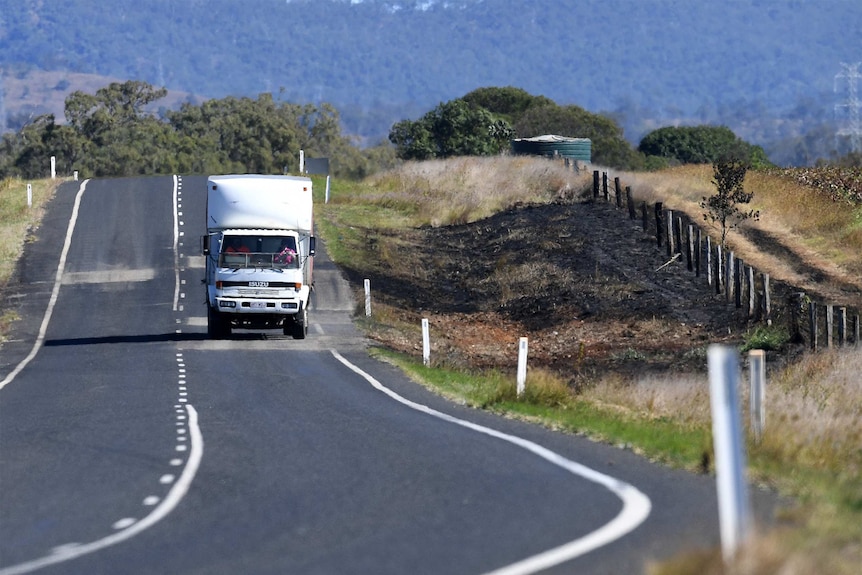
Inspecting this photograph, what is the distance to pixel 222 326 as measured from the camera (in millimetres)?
29156

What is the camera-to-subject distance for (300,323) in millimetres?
29141

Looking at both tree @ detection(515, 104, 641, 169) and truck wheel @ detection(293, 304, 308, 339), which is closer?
truck wheel @ detection(293, 304, 308, 339)

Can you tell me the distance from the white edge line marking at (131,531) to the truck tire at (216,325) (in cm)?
1586

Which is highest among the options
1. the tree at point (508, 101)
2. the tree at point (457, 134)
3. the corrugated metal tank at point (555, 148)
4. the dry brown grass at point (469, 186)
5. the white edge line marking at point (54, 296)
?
the tree at point (508, 101)

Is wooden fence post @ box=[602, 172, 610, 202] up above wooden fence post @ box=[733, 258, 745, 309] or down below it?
above

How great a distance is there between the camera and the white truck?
28219 millimetres

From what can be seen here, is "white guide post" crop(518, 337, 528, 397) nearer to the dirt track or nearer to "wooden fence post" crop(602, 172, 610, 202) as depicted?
the dirt track

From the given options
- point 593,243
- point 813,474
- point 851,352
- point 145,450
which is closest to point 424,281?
point 593,243

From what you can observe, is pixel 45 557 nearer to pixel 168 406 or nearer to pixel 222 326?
pixel 168 406

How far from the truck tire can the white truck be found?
0.04 meters

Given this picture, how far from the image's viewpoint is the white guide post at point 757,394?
39.2ft

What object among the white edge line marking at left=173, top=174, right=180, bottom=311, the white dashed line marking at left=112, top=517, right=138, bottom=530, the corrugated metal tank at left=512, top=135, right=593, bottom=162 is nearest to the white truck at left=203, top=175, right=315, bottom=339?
the white edge line marking at left=173, top=174, right=180, bottom=311

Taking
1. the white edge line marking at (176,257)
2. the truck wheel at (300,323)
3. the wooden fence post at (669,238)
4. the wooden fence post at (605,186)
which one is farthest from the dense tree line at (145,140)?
the truck wheel at (300,323)

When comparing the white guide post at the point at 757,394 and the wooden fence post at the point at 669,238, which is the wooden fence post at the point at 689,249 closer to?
the wooden fence post at the point at 669,238
